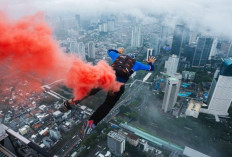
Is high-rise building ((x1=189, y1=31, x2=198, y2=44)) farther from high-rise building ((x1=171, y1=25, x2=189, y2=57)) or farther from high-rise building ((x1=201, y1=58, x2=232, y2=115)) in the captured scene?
high-rise building ((x1=201, y1=58, x2=232, y2=115))

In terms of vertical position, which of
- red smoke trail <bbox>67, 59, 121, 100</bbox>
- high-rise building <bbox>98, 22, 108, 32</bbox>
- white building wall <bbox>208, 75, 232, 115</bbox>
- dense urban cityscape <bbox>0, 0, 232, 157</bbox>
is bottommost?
dense urban cityscape <bbox>0, 0, 232, 157</bbox>

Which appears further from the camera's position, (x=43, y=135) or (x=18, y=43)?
(x=43, y=135)

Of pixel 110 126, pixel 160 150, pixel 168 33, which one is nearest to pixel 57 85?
pixel 110 126

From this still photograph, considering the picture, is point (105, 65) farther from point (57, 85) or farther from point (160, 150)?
point (57, 85)

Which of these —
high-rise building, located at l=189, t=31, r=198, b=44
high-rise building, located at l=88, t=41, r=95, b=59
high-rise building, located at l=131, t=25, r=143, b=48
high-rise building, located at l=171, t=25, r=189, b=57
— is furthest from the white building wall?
high-rise building, located at l=131, t=25, r=143, b=48

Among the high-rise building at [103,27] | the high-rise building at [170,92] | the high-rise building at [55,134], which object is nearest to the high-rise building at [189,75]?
the high-rise building at [170,92]

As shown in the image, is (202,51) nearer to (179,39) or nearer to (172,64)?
(179,39)
